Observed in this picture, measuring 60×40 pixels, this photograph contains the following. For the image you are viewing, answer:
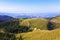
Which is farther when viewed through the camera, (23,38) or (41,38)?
(23,38)

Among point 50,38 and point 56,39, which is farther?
point 50,38

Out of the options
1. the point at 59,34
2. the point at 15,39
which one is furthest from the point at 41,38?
the point at 15,39

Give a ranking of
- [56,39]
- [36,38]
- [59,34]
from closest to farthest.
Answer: [56,39], [59,34], [36,38]

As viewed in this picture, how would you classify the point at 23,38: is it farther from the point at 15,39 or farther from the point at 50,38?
the point at 50,38

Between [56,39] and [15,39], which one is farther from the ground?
[56,39]

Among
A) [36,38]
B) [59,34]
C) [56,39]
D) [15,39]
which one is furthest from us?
[15,39]

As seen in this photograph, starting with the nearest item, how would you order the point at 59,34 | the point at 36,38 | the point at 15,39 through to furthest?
1. the point at 59,34
2. the point at 36,38
3. the point at 15,39

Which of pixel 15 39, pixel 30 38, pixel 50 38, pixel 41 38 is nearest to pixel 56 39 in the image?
pixel 50 38

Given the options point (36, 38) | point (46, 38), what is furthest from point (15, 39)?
point (46, 38)

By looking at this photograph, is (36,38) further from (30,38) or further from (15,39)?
(15,39)
